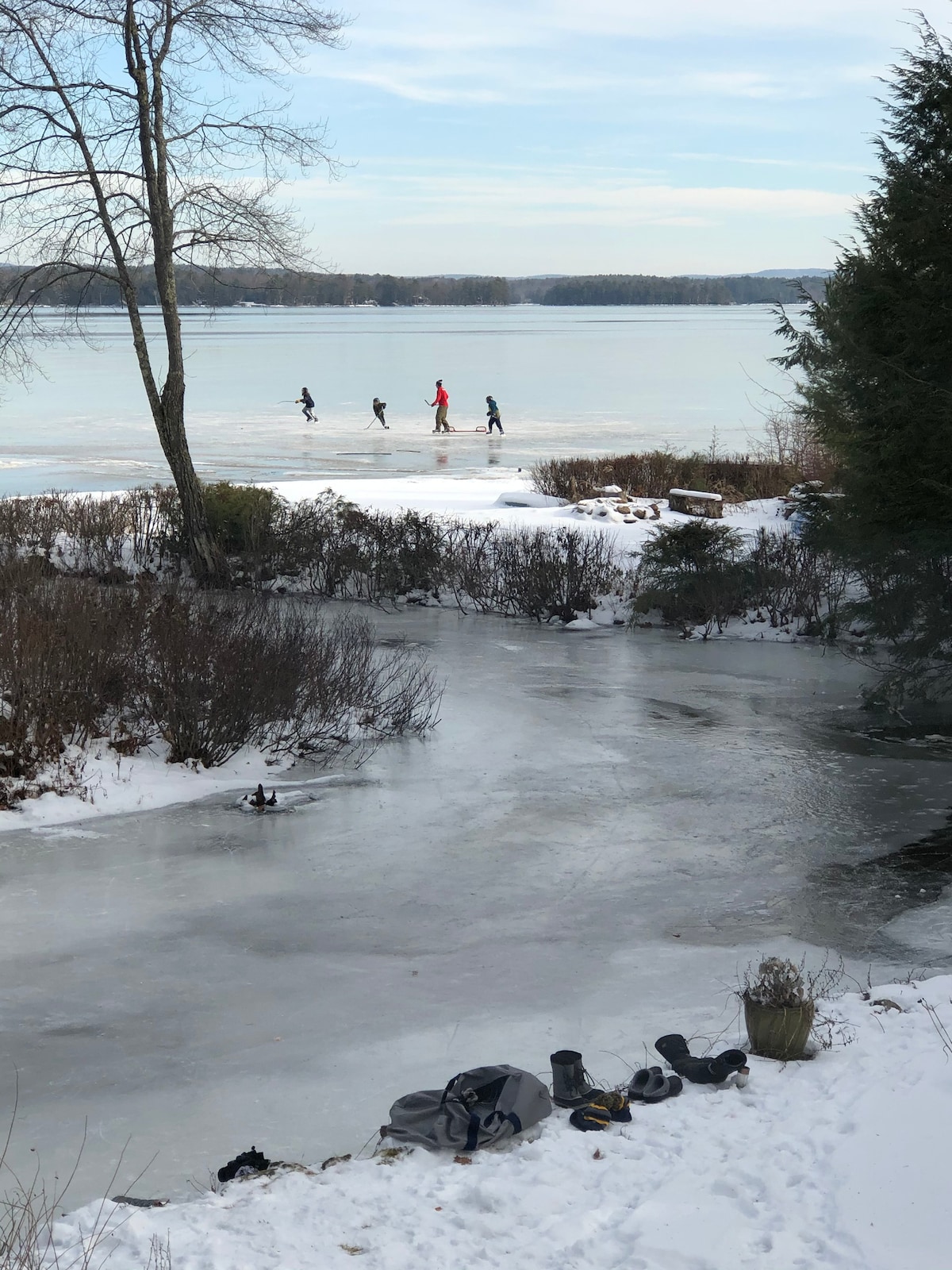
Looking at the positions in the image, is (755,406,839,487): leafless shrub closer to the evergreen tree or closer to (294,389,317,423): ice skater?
the evergreen tree

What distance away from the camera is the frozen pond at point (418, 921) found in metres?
5.59

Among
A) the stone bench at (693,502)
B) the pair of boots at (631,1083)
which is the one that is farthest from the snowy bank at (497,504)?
the pair of boots at (631,1083)

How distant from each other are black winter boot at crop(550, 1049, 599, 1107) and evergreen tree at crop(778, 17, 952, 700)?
717 centimetres

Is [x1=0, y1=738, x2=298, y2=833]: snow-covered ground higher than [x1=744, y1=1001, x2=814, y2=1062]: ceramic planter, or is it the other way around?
[x1=744, y1=1001, x2=814, y2=1062]: ceramic planter

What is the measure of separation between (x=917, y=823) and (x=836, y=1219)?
5490 mm

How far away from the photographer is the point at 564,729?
11.8 m

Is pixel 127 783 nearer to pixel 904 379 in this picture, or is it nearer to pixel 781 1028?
pixel 781 1028

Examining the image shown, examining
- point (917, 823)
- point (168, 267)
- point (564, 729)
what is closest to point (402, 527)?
point (168, 267)

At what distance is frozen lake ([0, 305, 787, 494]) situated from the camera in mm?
33125

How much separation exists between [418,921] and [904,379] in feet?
22.4

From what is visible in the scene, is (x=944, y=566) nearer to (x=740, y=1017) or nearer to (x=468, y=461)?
(x=740, y=1017)

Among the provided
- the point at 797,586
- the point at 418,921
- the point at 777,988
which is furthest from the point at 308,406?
the point at 777,988

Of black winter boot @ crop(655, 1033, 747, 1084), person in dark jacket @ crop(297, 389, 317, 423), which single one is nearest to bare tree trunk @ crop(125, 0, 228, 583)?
black winter boot @ crop(655, 1033, 747, 1084)

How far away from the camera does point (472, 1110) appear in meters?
5.12
